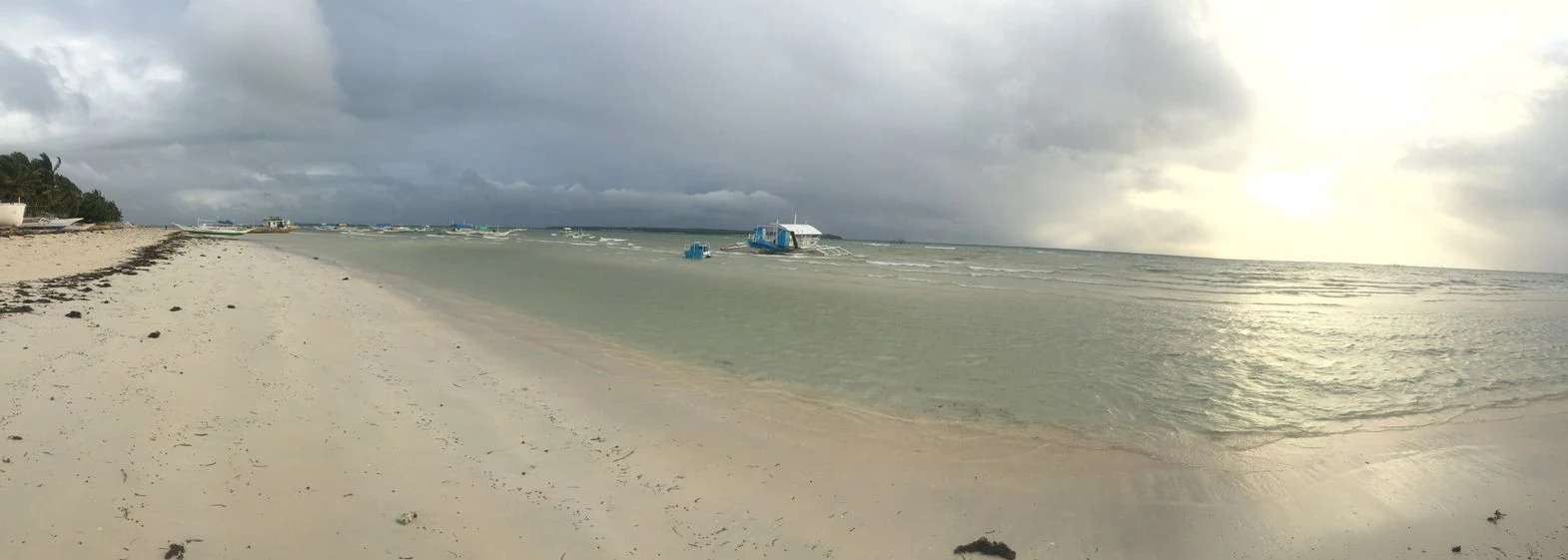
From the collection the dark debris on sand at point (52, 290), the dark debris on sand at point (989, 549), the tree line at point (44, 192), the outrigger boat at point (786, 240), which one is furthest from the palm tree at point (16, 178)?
the dark debris on sand at point (989, 549)

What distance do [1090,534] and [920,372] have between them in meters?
5.95

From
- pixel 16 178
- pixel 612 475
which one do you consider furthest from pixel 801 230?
pixel 16 178

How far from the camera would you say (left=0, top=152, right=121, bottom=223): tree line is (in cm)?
6353

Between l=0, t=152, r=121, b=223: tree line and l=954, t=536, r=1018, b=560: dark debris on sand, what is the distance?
103901 millimetres

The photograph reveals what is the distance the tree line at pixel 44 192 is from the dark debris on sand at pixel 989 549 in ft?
341

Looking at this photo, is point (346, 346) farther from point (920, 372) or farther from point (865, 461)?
point (920, 372)

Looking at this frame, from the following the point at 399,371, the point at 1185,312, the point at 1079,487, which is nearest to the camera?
the point at 1079,487

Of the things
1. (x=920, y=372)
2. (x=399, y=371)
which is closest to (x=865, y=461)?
(x=920, y=372)

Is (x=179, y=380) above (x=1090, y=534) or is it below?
above

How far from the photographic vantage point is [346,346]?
10.4 metres

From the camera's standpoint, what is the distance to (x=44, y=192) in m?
68.5

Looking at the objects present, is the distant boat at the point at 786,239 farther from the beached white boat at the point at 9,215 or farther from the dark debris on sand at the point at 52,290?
the beached white boat at the point at 9,215

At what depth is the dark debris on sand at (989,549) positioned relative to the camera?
4.75 meters

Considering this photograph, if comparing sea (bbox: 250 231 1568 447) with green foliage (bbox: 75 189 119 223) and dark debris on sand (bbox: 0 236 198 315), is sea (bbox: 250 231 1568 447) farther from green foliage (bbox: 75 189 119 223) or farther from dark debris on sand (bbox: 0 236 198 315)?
green foliage (bbox: 75 189 119 223)
